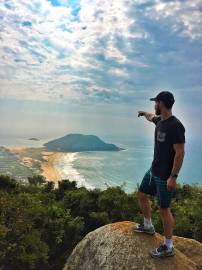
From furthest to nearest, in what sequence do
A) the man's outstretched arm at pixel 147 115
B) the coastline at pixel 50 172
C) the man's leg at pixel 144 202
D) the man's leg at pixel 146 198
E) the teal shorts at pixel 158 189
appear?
the coastline at pixel 50 172 → the man's leg at pixel 144 202 → the man's outstretched arm at pixel 147 115 → the man's leg at pixel 146 198 → the teal shorts at pixel 158 189

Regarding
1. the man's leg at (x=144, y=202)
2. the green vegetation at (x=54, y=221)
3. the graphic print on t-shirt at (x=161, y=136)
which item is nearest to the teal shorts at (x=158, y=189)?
the man's leg at (x=144, y=202)

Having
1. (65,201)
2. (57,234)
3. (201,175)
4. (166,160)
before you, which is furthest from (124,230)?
(201,175)

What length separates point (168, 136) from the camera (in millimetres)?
8836

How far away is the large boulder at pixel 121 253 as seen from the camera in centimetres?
962

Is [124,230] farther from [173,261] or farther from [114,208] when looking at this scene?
[114,208]

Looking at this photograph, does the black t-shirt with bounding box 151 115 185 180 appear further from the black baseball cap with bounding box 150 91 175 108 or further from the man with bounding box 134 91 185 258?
the black baseball cap with bounding box 150 91 175 108

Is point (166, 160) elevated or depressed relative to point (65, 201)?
elevated

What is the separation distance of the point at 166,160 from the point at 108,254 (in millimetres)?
2787

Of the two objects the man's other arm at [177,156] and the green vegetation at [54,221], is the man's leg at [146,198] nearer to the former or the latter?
the man's other arm at [177,156]

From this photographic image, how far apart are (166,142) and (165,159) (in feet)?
1.32

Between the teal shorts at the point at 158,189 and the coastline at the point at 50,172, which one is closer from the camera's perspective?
the teal shorts at the point at 158,189

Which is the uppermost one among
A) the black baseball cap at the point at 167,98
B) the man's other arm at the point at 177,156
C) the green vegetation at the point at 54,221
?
the black baseball cap at the point at 167,98

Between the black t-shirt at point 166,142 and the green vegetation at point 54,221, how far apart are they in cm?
900

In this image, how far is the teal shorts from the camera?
30.3 ft
